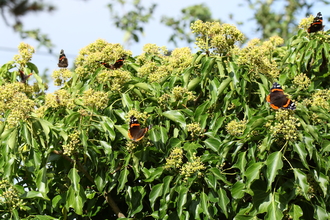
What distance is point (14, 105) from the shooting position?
331cm

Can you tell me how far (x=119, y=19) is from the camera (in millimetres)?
13844

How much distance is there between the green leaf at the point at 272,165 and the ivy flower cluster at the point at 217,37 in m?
0.97

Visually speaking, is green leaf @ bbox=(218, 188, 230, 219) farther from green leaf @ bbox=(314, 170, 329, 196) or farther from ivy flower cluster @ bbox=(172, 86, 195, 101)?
ivy flower cluster @ bbox=(172, 86, 195, 101)

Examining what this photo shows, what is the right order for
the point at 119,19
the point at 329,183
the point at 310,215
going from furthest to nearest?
1. the point at 119,19
2. the point at 310,215
3. the point at 329,183

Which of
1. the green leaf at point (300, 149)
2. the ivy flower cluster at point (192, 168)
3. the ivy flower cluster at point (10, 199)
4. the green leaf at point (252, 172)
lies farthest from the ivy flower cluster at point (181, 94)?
the ivy flower cluster at point (10, 199)

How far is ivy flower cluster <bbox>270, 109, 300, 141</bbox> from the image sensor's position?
3043 millimetres

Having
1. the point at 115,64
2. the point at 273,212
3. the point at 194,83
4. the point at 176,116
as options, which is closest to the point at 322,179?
the point at 273,212

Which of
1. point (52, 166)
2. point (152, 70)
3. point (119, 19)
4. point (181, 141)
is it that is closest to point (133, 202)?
point (181, 141)

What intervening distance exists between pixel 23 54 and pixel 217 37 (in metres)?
1.84

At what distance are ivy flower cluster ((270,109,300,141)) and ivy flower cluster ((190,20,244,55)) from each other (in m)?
0.76

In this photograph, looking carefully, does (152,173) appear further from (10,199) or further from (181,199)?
(10,199)

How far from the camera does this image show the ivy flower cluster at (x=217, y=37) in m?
3.60

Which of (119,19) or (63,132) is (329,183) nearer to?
(63,132)

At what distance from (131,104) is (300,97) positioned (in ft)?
4.20
